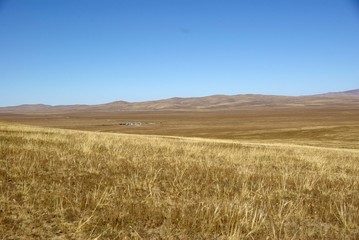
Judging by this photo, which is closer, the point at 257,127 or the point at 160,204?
the point at 160,204

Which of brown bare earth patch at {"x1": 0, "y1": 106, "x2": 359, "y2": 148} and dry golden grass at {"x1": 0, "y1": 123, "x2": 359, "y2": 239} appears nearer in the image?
dry golden grass at {"x1": 0, "y1": 123, "x2": 359, "y2": 239}

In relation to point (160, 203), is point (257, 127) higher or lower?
lower

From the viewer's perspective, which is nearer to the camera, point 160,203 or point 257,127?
point 160,203

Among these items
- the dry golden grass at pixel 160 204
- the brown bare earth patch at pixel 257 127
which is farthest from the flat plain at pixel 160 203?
the brown bare earth patch at pixel 257 127

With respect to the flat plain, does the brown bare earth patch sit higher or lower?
lower

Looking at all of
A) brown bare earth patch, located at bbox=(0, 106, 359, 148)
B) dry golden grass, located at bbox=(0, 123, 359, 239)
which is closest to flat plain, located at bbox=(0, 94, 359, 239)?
dry golden grass, located at bbox=(0, 123, 359, 239)

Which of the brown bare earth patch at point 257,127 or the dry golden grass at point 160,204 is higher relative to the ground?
the dry golden grass at point 160,204

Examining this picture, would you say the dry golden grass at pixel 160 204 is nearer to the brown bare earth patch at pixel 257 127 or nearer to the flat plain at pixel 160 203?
the flat plain at pixel 160 203

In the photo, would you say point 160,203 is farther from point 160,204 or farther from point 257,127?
point 257,127

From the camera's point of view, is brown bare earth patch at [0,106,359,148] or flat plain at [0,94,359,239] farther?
brown bare earth patch at [0,106,359,148]

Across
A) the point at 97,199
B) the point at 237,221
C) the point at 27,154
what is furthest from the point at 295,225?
the point at 27,154

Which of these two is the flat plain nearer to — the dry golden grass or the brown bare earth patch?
the dry golden grass

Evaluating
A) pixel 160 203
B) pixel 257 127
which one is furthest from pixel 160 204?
pixel 257 127

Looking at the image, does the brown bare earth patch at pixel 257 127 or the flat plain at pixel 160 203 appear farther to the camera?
the brown bare earth patch at pixel 257 127
